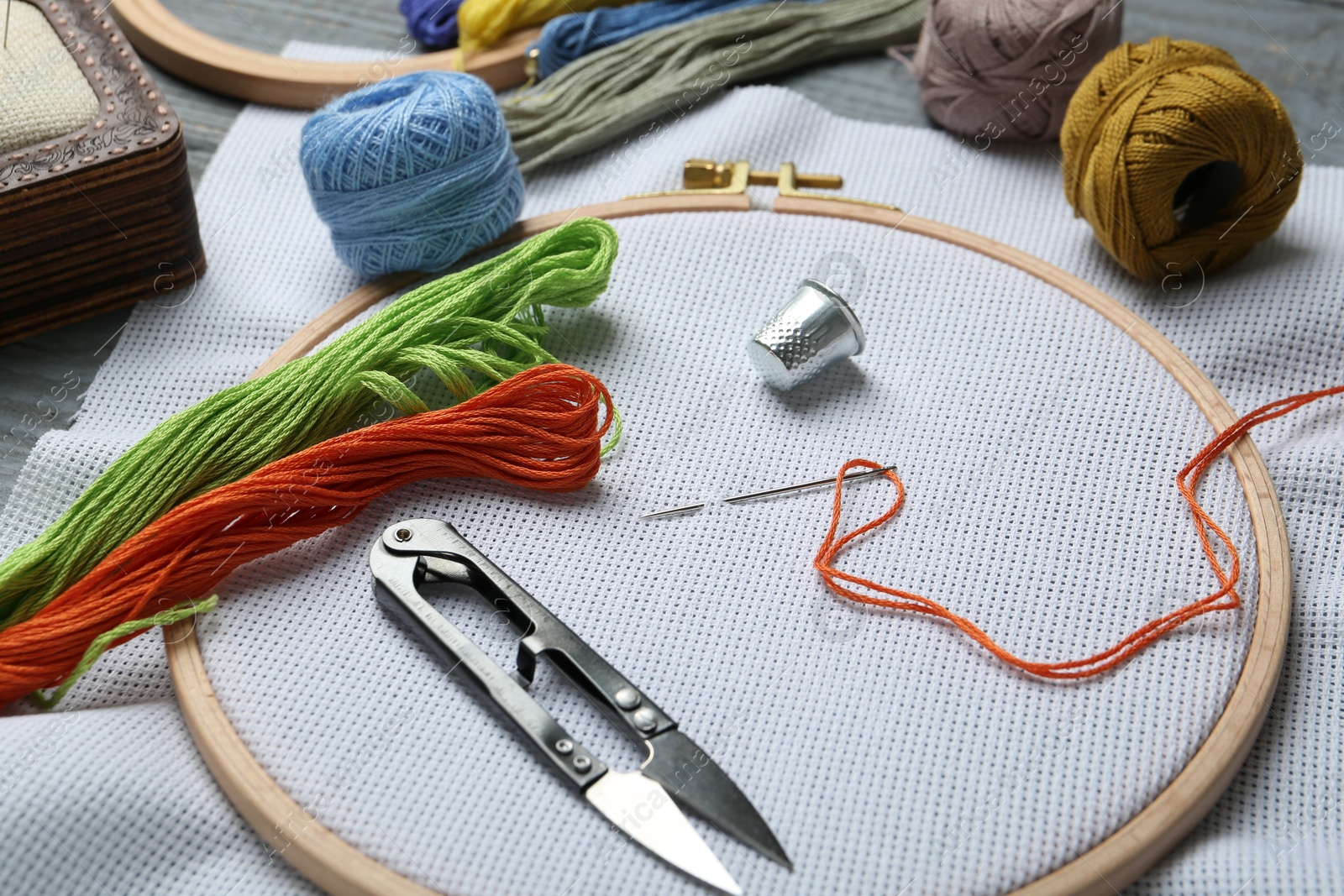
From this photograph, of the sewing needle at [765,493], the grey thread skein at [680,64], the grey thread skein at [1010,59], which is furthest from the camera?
the grey thread skein at [680,64]

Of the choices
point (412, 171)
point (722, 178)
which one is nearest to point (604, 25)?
point (722, 178)

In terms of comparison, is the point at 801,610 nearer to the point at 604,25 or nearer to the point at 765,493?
the point at 765,493

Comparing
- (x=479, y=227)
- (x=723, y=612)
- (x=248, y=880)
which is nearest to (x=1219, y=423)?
(x=723, y=612)

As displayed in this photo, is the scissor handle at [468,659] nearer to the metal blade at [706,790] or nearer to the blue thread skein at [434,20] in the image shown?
the metal blade at [706,790]

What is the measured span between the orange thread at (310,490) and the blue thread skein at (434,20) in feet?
2.33

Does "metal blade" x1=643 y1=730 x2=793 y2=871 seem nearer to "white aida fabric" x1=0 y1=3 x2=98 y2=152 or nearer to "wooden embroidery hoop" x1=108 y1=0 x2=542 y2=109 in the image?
"white aida fabric" x1=0 y1=3 x2=98 y2=152

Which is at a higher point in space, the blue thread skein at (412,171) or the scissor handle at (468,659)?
the blue thread skein at (412,171)

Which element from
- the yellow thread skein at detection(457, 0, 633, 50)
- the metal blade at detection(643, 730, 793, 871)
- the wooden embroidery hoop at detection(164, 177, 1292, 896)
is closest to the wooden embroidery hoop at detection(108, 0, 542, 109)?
the yellow thread skein at detection(457, 0, 633, 50)

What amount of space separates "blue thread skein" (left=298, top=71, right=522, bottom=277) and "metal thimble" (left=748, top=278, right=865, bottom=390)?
1.06 feet

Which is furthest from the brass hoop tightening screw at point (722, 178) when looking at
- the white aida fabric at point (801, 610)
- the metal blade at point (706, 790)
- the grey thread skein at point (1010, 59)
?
the metal blade at point (706, 790)

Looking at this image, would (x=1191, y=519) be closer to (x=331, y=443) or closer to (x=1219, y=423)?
(x=1219, y=423)

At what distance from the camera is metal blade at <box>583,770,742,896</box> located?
814mm

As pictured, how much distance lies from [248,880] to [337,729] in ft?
0.40

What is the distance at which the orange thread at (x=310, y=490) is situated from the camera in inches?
35.9
